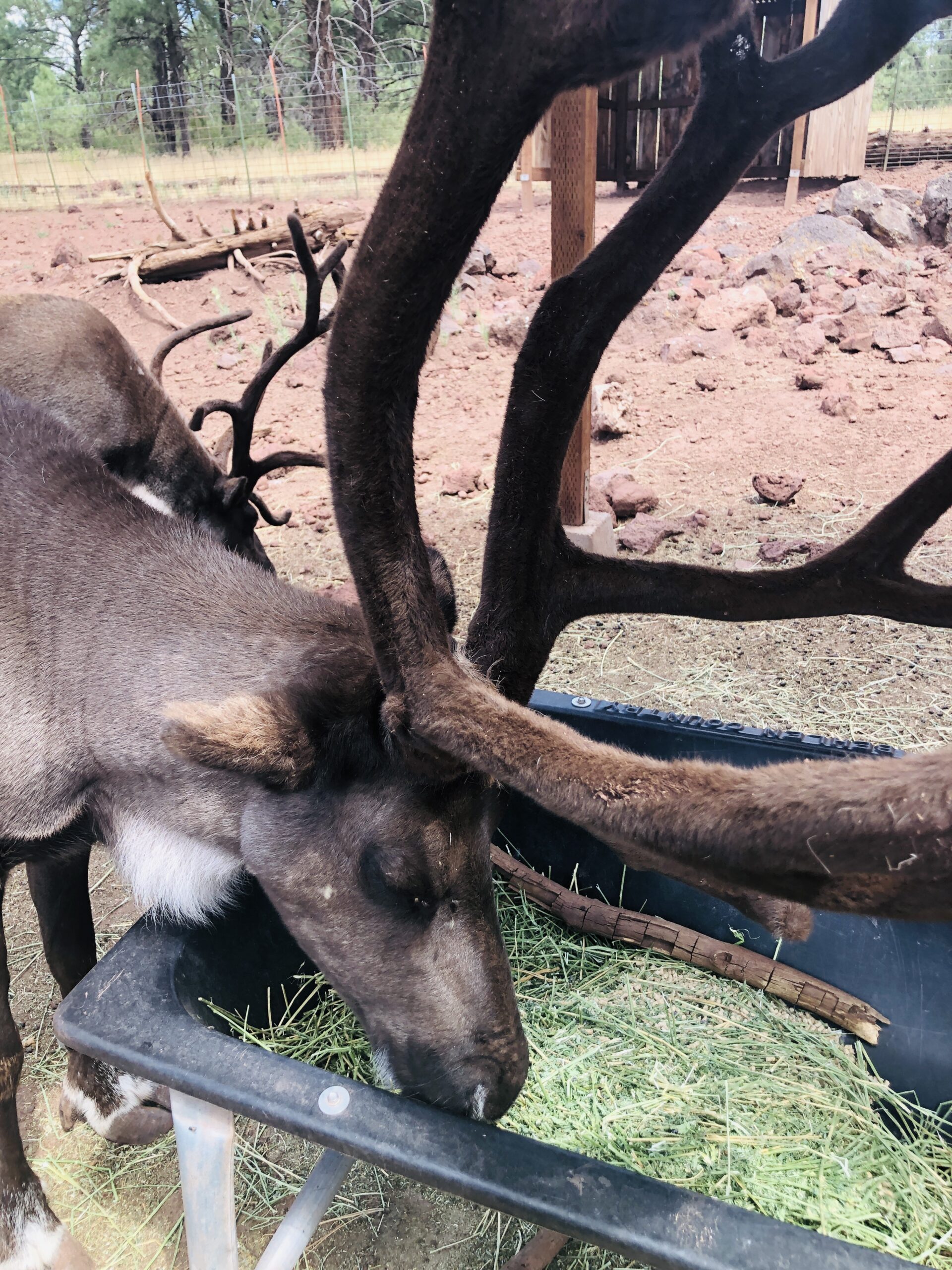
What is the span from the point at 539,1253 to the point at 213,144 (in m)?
20.6

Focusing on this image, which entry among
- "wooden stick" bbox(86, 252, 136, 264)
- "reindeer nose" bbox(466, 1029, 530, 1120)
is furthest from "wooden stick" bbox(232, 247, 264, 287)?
"reindeer nose" bbox(466, 1029, 530, 1120)

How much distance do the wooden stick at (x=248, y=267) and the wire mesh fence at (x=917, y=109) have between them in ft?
27.0

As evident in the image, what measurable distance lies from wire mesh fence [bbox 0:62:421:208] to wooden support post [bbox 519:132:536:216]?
4076 mm

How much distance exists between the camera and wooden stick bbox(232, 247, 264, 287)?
10391 millimetres

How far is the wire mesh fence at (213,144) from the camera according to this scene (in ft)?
56.0

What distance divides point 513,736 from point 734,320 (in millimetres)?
7960

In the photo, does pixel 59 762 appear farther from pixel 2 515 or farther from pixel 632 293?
pixel 632 293

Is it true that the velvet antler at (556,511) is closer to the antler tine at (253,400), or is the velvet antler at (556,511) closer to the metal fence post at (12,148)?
the antler tine at (253,400)

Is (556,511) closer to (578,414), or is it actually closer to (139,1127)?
(578,414)

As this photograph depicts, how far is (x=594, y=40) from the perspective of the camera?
3.39ft

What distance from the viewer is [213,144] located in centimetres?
1886

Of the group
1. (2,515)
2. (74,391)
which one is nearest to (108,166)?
(74,391)

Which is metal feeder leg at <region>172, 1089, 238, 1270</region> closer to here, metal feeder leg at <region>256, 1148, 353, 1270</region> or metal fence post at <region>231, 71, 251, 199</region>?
metal feeder leg at <region>256, 1148, 353, 1270</region>

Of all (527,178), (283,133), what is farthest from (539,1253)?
(283,133)
